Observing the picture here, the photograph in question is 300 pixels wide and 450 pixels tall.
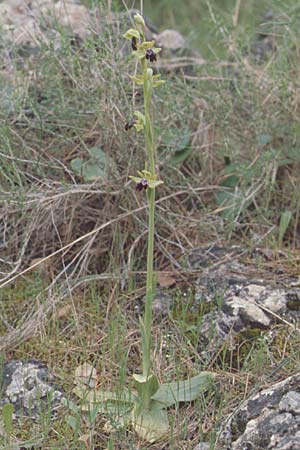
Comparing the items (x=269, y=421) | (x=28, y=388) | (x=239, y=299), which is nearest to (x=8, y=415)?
(x=28, y=388)

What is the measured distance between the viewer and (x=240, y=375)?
7.78ft

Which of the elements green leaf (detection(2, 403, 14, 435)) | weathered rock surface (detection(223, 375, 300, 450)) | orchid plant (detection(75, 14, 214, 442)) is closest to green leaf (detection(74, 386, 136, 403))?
orchid plant (detection(75, 14, 214, 442))

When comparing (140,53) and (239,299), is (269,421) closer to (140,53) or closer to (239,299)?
(239,299)

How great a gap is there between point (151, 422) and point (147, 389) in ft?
0.30

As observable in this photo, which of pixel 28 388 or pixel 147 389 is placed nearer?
pixel 147 389

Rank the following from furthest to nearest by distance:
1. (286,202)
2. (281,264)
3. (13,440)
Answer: (286,202) < (281,264) < (13,440)

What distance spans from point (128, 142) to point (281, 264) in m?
0.75

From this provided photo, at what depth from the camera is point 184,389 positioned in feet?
7.34

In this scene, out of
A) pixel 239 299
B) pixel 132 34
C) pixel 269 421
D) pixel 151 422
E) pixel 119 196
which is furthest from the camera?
pixel 119 196

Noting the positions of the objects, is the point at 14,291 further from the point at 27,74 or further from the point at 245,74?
the point at 245,74

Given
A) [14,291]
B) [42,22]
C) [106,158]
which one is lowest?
[14,291]

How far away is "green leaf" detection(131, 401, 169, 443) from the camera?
→ 218 centimetres

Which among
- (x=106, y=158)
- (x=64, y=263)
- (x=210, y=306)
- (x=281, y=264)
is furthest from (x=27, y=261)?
(x=281, y=264)

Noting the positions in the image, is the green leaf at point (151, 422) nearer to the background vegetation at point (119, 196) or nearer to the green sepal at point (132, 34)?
the background vegetation at point (119, 196)
